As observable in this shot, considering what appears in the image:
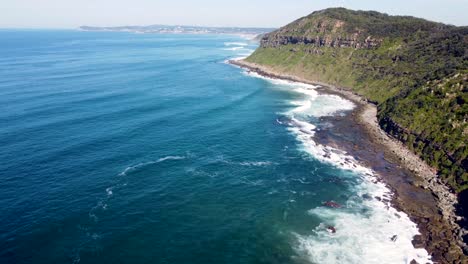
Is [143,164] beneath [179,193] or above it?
above

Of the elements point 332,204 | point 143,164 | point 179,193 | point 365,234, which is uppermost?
point 143,164

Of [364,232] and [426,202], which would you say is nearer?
[364,232]

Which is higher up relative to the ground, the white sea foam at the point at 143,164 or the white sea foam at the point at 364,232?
the white sea foam at the point at 143,164

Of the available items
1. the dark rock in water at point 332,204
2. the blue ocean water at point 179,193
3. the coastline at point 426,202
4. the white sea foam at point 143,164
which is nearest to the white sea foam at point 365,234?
the blue ocean water at point 179,193

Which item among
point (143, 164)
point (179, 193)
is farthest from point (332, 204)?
point (143, 164)

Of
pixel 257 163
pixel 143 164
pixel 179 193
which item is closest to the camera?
pixel 179 193

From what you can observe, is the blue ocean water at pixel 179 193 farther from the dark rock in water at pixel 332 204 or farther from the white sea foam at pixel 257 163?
the dark rock in water at pixel 332 204

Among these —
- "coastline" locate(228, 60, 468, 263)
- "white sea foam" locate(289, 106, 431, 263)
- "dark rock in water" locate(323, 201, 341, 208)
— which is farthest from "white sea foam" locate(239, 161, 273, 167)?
"coastline" locate(228, 60, 468, 263)

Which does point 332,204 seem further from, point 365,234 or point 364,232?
point 365,234
